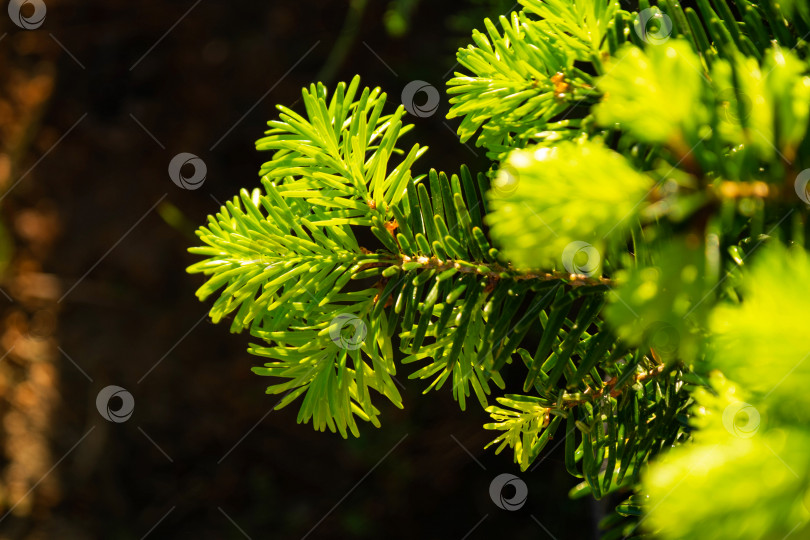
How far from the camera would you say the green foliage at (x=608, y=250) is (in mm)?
192

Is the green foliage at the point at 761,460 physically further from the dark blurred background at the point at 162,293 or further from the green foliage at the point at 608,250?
the dark blurred background at the point at 162,293

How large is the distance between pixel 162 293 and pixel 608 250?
4.60 ft

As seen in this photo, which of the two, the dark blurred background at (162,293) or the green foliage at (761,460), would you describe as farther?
the dark blurred background at (162,293)

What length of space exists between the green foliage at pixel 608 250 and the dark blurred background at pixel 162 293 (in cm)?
101

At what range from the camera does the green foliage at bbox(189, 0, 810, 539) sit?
19cm

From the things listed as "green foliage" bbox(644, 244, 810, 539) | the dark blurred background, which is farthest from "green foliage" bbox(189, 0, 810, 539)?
the dark blurred background

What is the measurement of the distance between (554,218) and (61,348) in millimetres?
1584

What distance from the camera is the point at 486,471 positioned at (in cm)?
138

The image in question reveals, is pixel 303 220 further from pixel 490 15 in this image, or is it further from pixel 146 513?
pixel 146 513

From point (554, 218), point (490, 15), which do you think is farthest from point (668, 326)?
point (490, 15)

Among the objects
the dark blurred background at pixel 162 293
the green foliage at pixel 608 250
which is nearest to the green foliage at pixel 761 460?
the green foliage at pixel 608 250

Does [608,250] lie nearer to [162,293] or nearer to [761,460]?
[761,460]

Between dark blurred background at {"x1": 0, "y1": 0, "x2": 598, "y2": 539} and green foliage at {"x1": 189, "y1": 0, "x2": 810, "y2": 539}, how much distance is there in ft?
3.32

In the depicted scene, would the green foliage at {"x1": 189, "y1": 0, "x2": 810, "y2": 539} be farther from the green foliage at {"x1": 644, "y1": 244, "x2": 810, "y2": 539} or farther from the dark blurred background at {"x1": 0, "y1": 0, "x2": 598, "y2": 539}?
the dark blurred background at {"x1": 0, "y1": 0, "x2": 598, "y2": 539}
